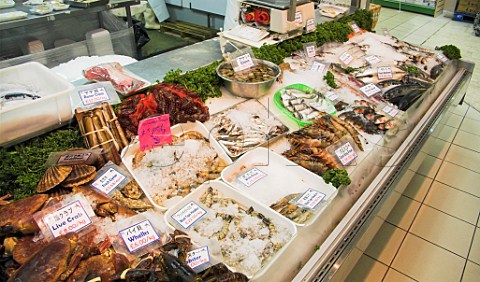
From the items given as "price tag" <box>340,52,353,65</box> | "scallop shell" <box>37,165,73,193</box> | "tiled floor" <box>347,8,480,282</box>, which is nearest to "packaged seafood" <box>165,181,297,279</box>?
"scallop shell" <box>37,165,73,193</box>

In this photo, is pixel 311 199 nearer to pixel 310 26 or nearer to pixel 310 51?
pixel 310 51

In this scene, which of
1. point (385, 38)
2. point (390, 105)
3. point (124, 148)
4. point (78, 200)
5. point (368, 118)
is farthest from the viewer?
point (385, 38)

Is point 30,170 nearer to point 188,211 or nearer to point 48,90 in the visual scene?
point 48,90

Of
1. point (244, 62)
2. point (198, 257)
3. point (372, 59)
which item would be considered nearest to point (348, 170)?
point (198, 257)

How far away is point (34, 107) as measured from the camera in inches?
76.9

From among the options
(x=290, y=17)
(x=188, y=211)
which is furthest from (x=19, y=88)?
(x=290, y=17)

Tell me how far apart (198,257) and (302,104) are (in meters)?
1.88

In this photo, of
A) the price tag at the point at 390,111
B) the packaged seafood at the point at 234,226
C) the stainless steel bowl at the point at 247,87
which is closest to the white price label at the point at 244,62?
the stainless steel bowl at the point at 247,87

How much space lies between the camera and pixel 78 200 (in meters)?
1.80

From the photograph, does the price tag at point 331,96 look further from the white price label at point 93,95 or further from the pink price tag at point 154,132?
the white price label at point 93,95

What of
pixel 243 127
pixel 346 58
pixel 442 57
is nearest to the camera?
pixel 243 127

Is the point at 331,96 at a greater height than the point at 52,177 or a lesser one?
lesser

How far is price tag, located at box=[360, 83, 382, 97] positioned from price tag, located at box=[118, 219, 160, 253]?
8.70 ft

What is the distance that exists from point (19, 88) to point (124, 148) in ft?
2.44
